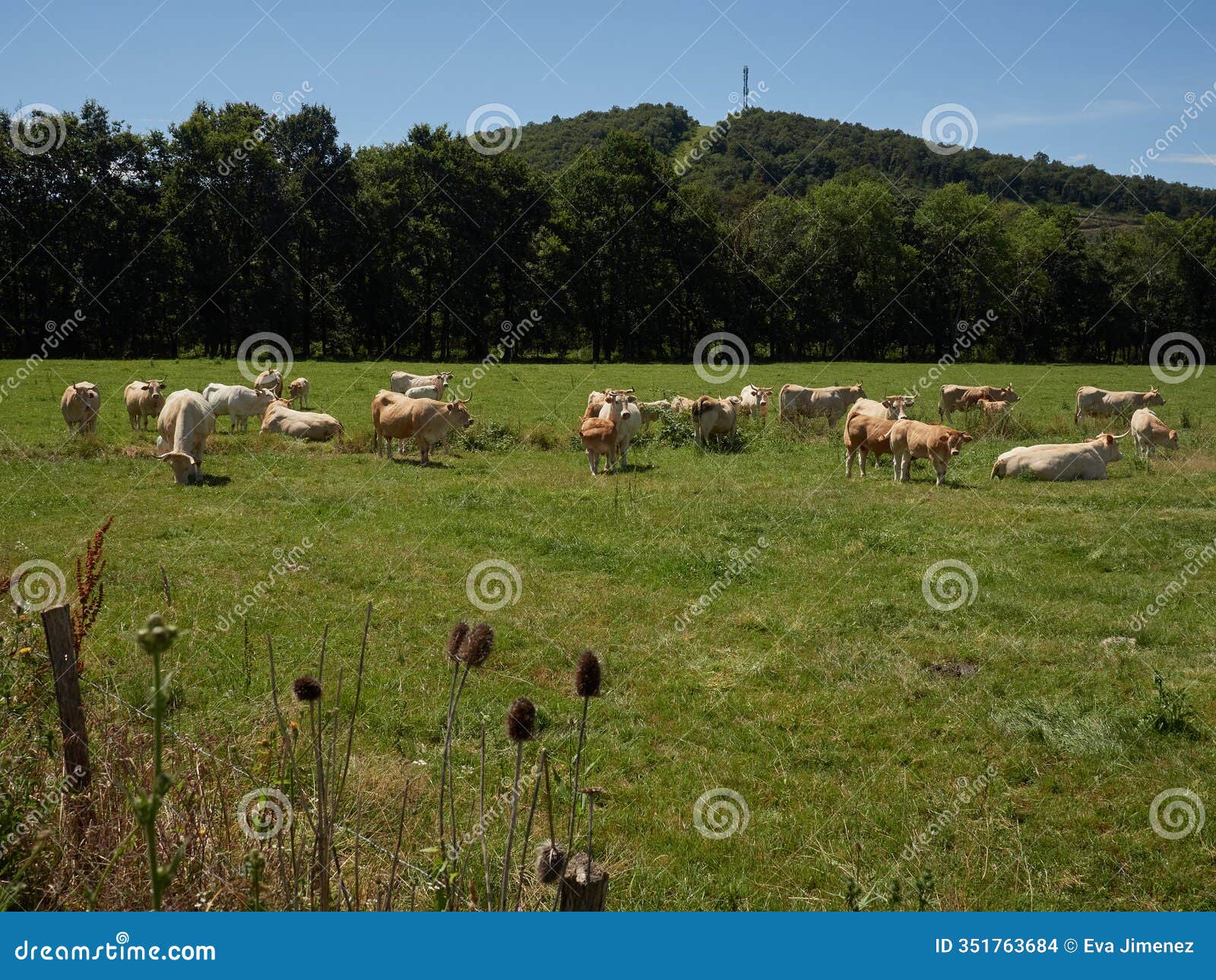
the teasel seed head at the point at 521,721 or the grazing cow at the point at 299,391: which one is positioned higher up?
the grazing cow at the point at 299,391

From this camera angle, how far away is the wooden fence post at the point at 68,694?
4012 millimetres

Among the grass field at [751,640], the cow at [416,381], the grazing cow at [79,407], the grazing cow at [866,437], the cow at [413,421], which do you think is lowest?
the grass field at [751,640]

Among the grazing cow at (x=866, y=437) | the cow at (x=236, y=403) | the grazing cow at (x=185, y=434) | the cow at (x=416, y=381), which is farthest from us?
the cow at (x=416, y=381)

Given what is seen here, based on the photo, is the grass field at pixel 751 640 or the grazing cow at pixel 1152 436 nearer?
the grass field at pixel 751 640

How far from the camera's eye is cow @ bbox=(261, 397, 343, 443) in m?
20.8

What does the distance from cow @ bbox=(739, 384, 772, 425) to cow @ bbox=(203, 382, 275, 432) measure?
11877mm

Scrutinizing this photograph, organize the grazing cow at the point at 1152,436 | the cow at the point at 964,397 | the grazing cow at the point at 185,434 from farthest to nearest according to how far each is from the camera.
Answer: the cow at the point at 964,397 < the grazing cow at the point at 1152,436 < the grazing cow at the point at 185,434

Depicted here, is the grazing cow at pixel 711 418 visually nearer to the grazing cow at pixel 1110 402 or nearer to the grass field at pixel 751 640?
the grass field at pixel 751 640

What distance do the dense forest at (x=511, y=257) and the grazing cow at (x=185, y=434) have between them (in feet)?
101

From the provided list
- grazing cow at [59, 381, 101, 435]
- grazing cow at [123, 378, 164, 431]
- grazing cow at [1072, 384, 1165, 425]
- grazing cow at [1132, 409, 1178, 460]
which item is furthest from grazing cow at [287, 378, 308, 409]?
grazing cow at [1072, 384, 1165, 425]

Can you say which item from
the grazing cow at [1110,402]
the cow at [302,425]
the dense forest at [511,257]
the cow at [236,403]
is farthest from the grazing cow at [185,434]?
the dense forest at [511,257]

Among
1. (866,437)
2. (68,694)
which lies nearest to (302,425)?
(866,437)

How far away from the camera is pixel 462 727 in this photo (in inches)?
259

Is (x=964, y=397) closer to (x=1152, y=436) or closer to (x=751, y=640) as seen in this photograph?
(x=1152, y=436)
